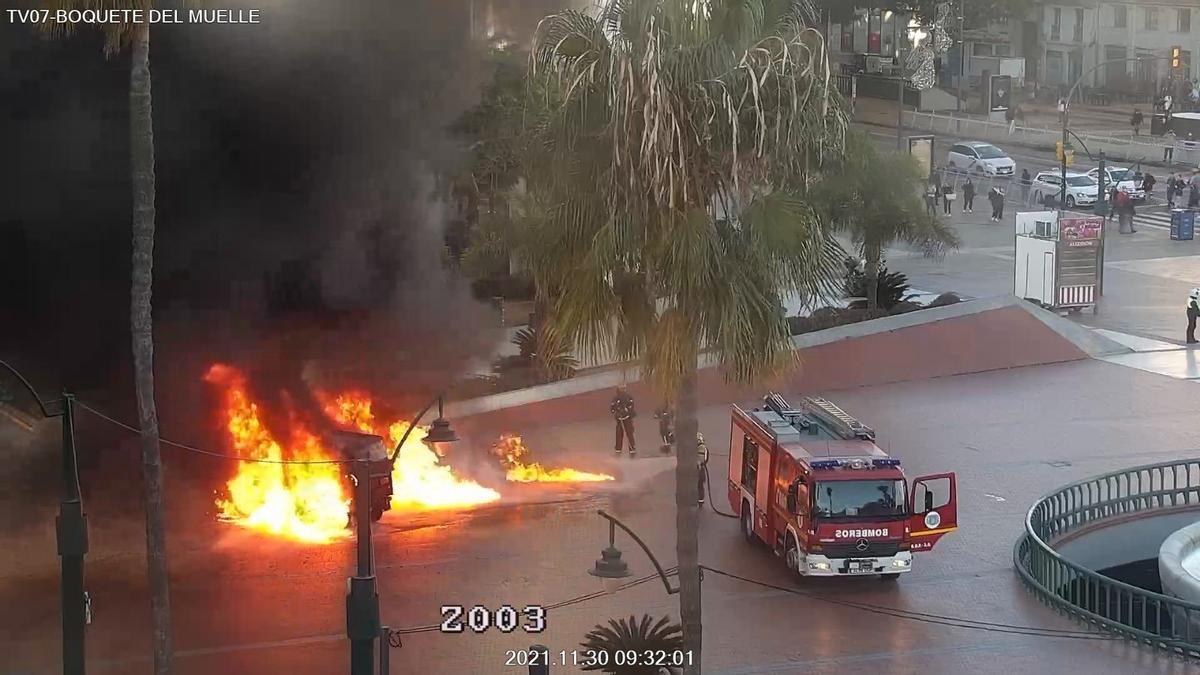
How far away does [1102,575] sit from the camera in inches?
808

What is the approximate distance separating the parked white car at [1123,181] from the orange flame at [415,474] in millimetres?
31182

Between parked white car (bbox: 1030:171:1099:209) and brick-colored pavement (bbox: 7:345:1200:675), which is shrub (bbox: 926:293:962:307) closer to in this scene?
brick-colored pavement (bbox: 7:345:1200:675)

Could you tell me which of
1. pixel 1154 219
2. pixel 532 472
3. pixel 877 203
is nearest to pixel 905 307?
pixel 877 203

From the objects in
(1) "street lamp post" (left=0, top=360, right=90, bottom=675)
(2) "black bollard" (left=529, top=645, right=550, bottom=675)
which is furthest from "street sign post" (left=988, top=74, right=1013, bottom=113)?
(1) "street lamp post" (left=0, top=360, right=90, bottom=675)

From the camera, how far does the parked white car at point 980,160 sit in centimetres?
5366

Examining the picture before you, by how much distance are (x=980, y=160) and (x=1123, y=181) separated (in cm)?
518

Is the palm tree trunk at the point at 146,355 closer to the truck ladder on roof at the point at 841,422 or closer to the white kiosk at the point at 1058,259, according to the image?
the truck ladder on roof at the point at 841,422

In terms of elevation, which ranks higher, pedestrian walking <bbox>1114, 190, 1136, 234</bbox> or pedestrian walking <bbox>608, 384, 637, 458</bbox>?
pedestrian walking <bbox>1114, 190, 1136, 234</bbox>

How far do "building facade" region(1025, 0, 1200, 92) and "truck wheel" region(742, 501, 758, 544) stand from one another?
164 feet

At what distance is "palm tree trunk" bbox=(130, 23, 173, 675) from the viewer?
14.9 metres

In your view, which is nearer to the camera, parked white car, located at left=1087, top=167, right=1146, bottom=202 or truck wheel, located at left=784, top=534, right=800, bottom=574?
truck wheel, located at left=784, top=534, right=800, bottom=574

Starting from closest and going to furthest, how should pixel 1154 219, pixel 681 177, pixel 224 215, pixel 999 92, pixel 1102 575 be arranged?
pixel 681 177
pixel 1102 575
pixel 224 215
pixel 1154 219
pixel 999 92

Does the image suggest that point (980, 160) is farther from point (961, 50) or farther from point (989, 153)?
point (961, 50)

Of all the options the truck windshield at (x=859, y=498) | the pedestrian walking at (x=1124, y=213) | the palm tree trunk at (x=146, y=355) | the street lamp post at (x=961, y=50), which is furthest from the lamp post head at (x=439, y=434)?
the street lamp post at (x=961, y=50)
